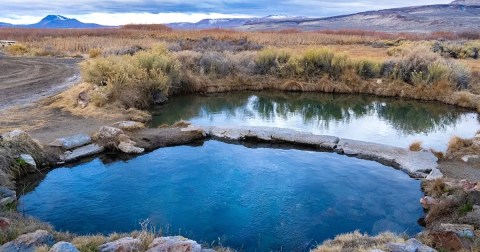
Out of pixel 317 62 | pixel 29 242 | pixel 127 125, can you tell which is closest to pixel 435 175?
pixel 29 242

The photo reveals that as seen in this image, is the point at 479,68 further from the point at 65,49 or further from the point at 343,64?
the point at 65,49

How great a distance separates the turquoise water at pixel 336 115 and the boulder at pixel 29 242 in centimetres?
889

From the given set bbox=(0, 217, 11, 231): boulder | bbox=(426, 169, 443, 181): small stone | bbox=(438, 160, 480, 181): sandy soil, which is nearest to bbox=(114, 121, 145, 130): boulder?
bbox=(0, 217, 11, 231): boulder

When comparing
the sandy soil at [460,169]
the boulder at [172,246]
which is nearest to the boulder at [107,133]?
the boulder at [172,246]

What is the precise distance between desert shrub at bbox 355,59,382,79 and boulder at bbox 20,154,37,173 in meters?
16.7

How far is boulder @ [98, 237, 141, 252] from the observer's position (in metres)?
5.59

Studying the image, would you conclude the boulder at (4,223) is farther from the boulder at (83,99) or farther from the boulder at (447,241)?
the boulder at (83,99)

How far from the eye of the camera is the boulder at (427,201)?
848 cm

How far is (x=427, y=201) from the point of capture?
28.2 ft

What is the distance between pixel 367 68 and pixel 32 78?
1622 cm

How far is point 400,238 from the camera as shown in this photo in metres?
6.68

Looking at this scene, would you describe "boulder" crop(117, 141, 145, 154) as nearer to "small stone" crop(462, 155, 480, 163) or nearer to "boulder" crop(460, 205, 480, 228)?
"boulder" crop(460, 205, 480, 228)

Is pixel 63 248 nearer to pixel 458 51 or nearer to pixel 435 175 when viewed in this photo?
pixel 435 175

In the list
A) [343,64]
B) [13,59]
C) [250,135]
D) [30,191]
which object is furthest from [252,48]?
[30,191]
